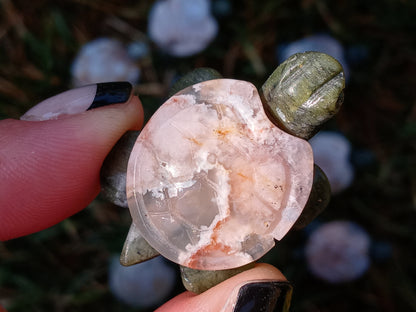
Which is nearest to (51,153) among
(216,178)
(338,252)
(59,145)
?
(59,145)

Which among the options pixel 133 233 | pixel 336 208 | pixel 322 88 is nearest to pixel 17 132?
pixel 133 233

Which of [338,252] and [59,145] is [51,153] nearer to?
[59,145]

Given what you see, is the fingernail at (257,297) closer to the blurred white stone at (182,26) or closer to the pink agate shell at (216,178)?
the pink agate shell at (216,178)

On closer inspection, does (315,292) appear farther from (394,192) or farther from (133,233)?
(133,233)

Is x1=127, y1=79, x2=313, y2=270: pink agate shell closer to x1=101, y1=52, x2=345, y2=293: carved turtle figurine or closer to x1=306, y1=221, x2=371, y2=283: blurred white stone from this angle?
x1=101, y1=52, x2=345, y2=293: carved turtle figurine

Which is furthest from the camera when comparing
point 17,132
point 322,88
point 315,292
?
point 315,292

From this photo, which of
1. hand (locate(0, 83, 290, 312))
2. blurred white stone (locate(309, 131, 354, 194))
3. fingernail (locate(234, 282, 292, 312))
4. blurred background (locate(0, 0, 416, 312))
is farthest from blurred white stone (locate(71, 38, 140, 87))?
fingernail (locate(234, 282, 292, 312))

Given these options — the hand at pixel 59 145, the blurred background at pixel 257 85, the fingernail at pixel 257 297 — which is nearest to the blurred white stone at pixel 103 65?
the blurred background at pixel 257 85
